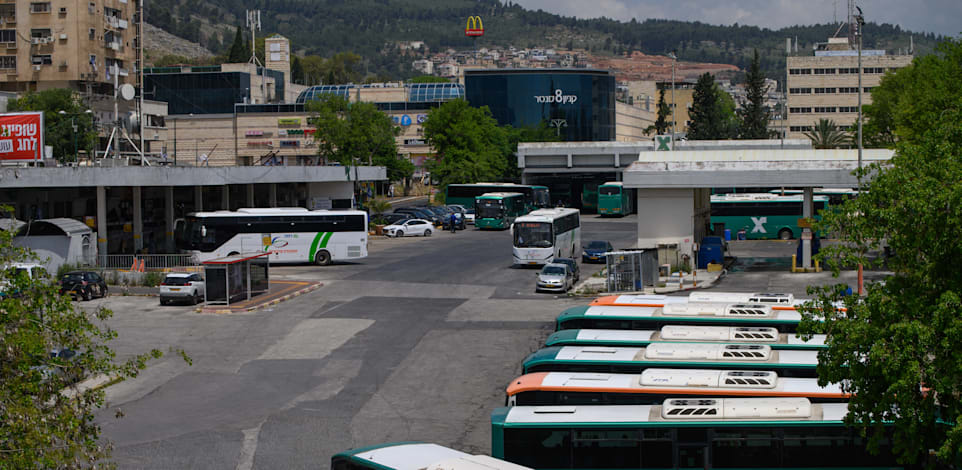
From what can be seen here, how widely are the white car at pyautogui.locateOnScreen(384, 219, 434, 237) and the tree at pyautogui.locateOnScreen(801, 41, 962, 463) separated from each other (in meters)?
55.0

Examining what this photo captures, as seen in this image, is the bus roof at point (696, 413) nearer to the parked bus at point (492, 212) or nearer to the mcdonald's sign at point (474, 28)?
the parked bus at point (492, 212)

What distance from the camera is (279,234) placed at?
51344 mm

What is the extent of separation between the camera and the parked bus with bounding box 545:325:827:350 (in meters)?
21.5

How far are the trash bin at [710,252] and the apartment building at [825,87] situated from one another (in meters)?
96.7

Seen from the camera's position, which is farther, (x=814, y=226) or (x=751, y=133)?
(x=751, y=133)

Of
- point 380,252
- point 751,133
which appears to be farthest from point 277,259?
point 751,133

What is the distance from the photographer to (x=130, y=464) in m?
19.2

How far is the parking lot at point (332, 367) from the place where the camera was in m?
20.8

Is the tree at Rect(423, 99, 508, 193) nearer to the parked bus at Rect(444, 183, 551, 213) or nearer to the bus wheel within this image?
the parked bus at Rect(444, 183, 551, 213)

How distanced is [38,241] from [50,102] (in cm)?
3585

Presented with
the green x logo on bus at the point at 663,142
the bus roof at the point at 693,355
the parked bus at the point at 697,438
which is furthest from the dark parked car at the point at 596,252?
the parked bus at the point at 697,438

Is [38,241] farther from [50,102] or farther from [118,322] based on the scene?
[50,102]

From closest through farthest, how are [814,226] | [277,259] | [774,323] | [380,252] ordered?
1. [814,226]
2. [774,323]
3. [277,259]
4. [380,252]

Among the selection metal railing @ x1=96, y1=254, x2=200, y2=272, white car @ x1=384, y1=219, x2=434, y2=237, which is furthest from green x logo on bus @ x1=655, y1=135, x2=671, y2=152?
metal railing @ x1=96, y1=254, x2=200, y2=272
